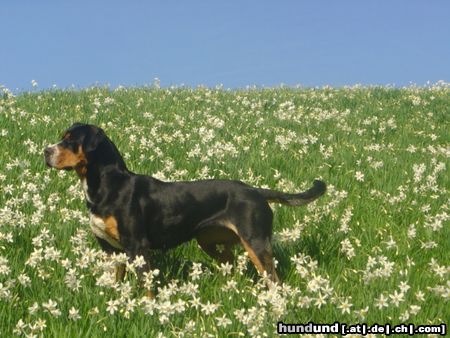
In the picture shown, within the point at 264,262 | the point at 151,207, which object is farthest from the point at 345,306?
the point at 151,207

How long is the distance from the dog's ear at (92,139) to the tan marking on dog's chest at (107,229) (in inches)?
27.9

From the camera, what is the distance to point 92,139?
6184 mm

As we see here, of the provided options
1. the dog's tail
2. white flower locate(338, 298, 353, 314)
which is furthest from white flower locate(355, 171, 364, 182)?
white flower locate(338, 298, 353, 314)

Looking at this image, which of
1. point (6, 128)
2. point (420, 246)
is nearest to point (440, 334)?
point (420, 246)

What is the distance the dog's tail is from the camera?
6938 mm

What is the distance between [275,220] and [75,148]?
10.7ft

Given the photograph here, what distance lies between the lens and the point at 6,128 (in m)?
12.2

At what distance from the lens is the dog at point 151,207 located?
6.11 m

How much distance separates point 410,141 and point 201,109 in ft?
19.2

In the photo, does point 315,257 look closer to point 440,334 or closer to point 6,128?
point 440,334

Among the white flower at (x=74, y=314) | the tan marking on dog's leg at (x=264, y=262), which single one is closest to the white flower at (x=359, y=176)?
the tan marking on dog's leg at (x=264, y=262)

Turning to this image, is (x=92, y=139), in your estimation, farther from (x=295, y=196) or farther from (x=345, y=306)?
(x=345, y=306)

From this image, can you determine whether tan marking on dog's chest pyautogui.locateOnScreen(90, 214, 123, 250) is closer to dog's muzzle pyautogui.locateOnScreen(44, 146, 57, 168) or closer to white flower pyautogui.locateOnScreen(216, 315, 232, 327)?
dog's muzzle pyautogui.locateOnScreen(44, 146, 57, 168)

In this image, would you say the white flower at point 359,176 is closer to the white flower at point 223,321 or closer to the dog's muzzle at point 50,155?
the dog's muzzle at point 50,155
